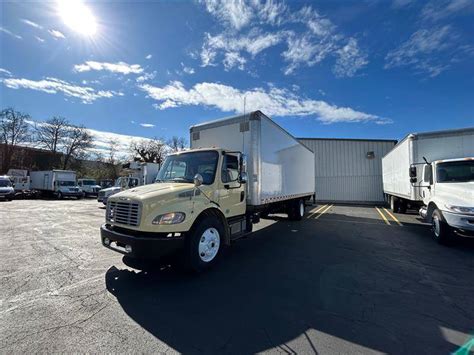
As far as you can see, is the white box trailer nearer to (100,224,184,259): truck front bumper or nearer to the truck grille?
(100,224,184,259): truck front bumper

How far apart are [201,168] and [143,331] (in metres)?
3.56

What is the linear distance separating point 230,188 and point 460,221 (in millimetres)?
5921

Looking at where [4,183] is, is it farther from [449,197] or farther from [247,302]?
[449,197]

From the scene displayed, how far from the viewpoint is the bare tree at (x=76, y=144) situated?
47156mm

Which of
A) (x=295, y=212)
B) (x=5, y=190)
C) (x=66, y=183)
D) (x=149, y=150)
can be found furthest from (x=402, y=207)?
(x=149, y=150)

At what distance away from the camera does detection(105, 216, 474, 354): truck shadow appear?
113 inches

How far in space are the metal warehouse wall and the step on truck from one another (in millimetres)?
16486

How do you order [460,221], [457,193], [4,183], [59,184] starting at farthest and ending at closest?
[59,184] < [4,183] < [457,193] < [460,221]

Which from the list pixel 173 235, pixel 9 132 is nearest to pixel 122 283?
pixel 173 235

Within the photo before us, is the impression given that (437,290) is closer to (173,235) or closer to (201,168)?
(173,235)

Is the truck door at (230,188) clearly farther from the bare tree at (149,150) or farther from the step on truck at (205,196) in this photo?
the bare tree at (149,150)

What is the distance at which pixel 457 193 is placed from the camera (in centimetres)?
673

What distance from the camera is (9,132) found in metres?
42.4

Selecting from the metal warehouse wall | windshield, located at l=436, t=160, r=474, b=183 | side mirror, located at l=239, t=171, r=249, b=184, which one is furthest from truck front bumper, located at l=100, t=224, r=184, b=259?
the metal warehouse wall
